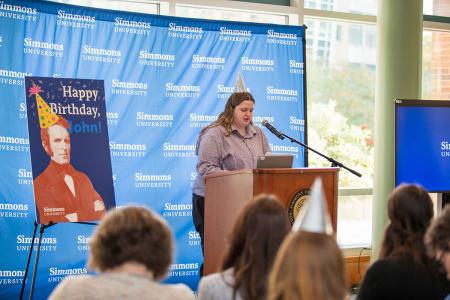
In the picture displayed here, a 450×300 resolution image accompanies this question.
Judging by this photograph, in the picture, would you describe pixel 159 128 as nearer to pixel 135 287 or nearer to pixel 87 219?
pixel 87 219

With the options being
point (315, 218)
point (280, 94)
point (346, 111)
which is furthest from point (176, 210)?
point (315, 218)

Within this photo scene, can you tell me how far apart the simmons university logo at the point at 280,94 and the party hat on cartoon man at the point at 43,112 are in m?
2.40

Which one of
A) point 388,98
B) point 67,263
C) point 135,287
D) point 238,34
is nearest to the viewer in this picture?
point 135,287

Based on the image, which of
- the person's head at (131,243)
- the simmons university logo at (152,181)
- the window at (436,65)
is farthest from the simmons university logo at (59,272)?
the window at (436,65)

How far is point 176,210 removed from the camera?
20.6 ft

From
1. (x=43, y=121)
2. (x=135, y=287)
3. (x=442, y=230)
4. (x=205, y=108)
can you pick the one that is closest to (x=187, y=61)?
(x=205, y=108)

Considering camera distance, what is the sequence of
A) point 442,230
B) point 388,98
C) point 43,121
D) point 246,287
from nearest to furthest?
point 246,287 → point 442,230 → point 43,121 → point 388,98

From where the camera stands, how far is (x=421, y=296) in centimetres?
261

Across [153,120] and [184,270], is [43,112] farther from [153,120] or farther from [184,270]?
[184,270]

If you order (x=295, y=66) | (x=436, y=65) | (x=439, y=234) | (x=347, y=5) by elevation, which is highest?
(x=347, y=5)

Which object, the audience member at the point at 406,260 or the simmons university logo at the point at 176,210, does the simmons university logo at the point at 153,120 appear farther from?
the audience member at the point at 406,260

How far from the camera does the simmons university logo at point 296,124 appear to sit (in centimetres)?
673

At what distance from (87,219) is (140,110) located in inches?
57.3

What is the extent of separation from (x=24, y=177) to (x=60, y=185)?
32.8 inches
